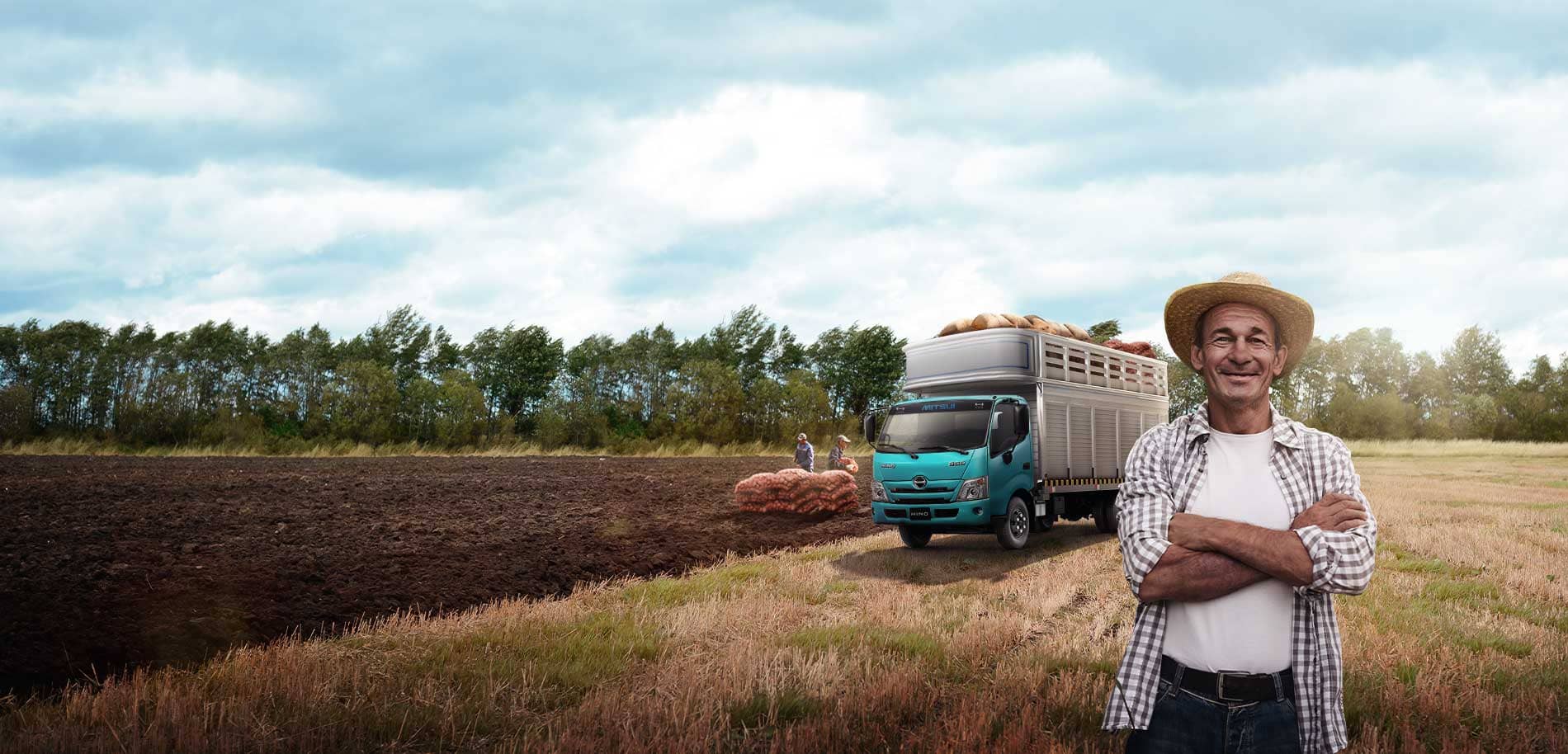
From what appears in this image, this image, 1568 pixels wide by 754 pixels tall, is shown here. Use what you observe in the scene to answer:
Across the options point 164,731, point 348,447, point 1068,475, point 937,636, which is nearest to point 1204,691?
point 937,636

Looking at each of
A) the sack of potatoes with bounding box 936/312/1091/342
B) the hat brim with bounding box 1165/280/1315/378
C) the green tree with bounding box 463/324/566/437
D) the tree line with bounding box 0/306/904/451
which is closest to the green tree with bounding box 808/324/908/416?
the tree line with bounding box 0/306/904/451

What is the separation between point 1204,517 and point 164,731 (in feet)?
18.2

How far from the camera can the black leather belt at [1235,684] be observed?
2701mm

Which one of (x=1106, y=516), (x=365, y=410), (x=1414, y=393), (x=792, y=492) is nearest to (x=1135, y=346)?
(x=1106, y=516)

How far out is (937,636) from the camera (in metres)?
7.51

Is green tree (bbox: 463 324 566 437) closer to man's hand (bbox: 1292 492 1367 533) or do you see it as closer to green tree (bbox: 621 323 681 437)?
green tree (bbox: 621 323 681 437)

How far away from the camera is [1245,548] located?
8.82ft

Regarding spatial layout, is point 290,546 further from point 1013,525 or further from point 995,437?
point 1013,525

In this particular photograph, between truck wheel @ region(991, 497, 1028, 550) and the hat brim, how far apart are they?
10033mm

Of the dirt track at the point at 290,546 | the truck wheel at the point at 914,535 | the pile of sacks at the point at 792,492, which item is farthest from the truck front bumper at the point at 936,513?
the pile of sacks at the point at 792,492

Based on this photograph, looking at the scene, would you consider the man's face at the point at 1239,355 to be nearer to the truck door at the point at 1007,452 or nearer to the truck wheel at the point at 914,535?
the truck door at the point at 1007,452

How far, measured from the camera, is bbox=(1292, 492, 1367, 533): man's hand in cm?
276

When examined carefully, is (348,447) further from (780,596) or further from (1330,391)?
(1330,391)

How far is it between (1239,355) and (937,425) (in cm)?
1036
